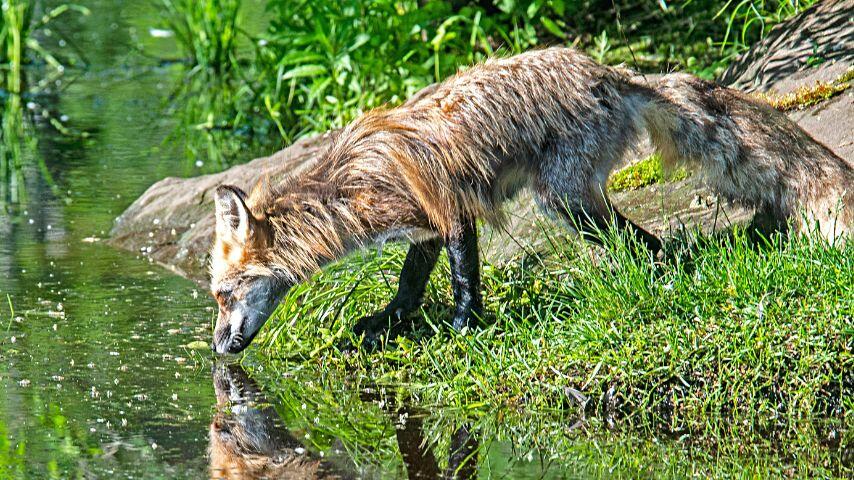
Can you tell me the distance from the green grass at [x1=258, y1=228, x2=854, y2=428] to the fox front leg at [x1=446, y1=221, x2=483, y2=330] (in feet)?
0.39

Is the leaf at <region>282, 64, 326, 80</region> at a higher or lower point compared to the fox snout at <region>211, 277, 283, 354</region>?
higher

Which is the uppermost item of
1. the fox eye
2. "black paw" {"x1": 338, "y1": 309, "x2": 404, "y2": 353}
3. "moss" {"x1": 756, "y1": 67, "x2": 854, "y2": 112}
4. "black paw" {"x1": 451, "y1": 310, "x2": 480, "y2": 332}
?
"moss" {"x1": 756, "y1": 67, "x2": 854, "y2": 112}

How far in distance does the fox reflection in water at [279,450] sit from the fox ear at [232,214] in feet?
2.79

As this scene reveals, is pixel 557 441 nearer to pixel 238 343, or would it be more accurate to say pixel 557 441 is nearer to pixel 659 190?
pixel 238 343

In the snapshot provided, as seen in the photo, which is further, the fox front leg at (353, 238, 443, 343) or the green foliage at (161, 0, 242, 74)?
the green foliage at (161, 0, 242, 74)

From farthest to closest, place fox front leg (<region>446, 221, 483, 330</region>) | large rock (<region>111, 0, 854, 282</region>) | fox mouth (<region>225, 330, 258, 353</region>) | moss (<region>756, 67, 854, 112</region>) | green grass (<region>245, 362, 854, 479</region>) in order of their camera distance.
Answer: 1. moss (<region>756, 67, 854, 112</region>)
2. large rock (<region>111, 0, 854, 282</region>)
3. fox mouth (<region>225, 330, 258, 353</region>)
4. fox front leg (<region>446, 221, 483, 330</region>)
5. green grass (<region>245, 362, 854, 479</region>)

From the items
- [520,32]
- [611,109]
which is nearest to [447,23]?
[520,32]

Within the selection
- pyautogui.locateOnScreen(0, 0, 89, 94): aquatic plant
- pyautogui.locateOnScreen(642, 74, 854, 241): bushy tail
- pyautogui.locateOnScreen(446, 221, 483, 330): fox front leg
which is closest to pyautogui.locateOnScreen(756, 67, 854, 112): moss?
pyautogui.locateOnScreen(642, 74, 854, 241): bushy tail

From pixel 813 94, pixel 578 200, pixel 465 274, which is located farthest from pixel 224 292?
pixel 813 94

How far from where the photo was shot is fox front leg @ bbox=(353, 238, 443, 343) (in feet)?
22.4

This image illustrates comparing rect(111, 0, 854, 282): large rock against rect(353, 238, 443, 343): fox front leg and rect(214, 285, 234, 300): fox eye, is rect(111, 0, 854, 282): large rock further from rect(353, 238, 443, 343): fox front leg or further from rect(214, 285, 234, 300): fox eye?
rect(214, 285, 234, 300): fox eye

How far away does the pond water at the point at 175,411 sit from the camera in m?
5.19

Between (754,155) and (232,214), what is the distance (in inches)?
112

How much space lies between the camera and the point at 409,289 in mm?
6863
